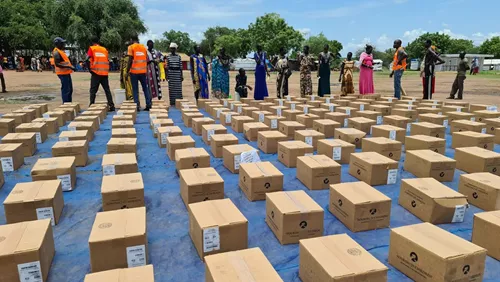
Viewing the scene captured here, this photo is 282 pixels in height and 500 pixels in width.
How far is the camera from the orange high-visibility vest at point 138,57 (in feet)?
21.4

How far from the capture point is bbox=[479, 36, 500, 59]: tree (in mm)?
57047

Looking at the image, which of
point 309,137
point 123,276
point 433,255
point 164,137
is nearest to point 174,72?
point 164,137

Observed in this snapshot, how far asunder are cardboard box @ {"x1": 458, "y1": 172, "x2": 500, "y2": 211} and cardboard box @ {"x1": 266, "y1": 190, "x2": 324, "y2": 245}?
4.38 ft

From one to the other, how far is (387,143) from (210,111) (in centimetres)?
389

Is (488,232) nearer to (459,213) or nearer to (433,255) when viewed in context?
Result: (459,213)

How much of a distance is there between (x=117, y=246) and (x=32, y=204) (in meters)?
0.85

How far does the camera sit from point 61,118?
5512 mm

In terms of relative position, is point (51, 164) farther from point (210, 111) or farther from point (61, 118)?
point (210, 111)

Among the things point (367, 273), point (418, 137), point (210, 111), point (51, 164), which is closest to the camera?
point (367, 273)

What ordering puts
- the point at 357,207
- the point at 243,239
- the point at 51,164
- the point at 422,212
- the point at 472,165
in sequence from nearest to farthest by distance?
the point at 243,239 → the point at 357,207 → the point at 422,212 → the point at 51,164 → the point at 472,165

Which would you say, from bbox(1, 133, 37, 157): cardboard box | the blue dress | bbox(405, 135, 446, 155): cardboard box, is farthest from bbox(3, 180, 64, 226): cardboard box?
the blue dress

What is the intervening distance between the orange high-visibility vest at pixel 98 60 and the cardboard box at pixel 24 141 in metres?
2.86

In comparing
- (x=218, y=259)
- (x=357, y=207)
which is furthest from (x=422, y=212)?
(x=218, y=259)

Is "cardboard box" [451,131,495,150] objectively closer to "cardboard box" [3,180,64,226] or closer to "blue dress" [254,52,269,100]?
"cardboard box" [3,180,64,226]
